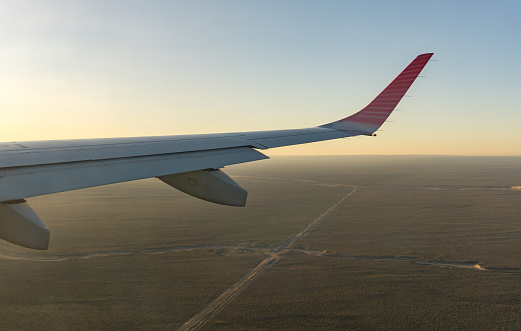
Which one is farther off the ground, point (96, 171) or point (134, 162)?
point (134, 162)

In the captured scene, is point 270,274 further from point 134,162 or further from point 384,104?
point 134,162

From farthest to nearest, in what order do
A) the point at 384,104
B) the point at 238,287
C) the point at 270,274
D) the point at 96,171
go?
the point at 270,274
the point at 238,287
the point at 384,104
the point at 96,171

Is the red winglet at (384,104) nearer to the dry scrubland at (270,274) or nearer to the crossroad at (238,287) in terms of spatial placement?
the dry scrubland at (270,274)

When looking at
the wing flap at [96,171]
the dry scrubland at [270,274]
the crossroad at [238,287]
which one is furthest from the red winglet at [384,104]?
the crossroad at [238,287]

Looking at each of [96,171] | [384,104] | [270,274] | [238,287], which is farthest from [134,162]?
[270,274]

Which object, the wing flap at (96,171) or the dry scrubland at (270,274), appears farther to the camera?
the dry scrubland at (270,274)

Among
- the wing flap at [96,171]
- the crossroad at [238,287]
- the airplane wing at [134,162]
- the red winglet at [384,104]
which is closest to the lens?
the wing flap at [96,171]

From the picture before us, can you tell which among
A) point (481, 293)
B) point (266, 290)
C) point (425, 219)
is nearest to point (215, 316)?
point (266, 290)
